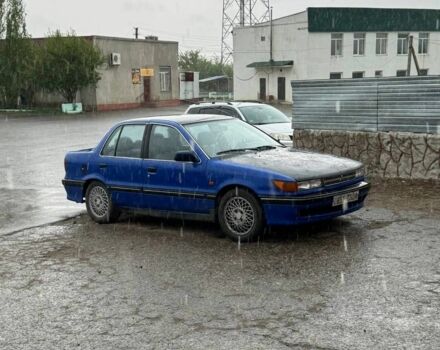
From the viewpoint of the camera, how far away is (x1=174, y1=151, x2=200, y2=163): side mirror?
7.93m

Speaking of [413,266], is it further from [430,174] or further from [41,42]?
[41,42]

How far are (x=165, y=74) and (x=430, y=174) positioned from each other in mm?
44371

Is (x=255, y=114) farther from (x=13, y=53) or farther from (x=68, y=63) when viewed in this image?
(x=13, y=53)

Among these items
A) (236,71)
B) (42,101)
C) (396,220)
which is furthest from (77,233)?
(236,71)

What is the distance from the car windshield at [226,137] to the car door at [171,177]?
0.23 meters

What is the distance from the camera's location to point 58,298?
5910 millimetres

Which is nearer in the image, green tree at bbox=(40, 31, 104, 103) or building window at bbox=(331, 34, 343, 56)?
green tree at bbox=(40, 31, 104, 103)

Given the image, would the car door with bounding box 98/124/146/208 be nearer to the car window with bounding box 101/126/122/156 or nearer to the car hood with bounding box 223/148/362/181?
the car window with bounding box 101/126/122/156

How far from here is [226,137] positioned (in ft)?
27.9

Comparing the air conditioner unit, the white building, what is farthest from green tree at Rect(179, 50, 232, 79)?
the air conditioner unit

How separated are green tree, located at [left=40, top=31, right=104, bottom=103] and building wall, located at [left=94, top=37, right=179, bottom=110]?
301 cm

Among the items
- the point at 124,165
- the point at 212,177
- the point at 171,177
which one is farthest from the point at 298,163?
the point at 124,165

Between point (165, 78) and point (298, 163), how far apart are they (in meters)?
47.0

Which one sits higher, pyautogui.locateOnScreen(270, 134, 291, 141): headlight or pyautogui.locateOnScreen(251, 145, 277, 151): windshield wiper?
pyautogui.locateOnScreen(251, 145, 277, 151): windshield wiper
